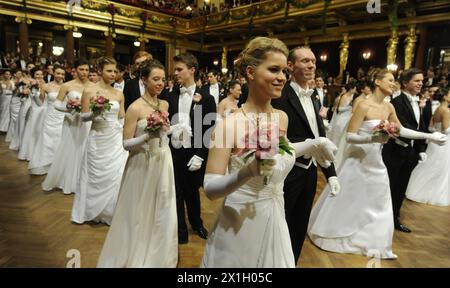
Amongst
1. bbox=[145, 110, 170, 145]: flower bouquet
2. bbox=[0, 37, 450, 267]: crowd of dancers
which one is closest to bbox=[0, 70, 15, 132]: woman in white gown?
bbox=[0, 37, 450, 267]: crowd of dancers

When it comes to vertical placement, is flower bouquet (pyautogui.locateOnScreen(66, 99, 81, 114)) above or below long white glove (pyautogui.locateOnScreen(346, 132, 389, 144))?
above

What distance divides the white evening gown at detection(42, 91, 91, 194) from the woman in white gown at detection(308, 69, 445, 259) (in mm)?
3335

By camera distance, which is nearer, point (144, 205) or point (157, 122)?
point (157, 122)

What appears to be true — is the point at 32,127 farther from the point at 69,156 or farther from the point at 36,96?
the point at 69,156

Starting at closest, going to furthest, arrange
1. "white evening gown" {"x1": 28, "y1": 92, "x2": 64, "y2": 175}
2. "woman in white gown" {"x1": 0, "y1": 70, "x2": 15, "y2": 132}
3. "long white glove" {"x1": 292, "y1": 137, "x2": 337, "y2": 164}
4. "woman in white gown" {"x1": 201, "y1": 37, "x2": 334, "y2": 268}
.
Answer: "woman in white gown" {"x1": 201, "y1": 37, "x2": 334, "y2": 268} < "long white glove" {"x1": 292, "y1": 137, "x2": 337, "y2": 164} < "white evening gown" {"x1": 28, "y1": 92, "x2": 64, "y2": 175} < "woman in white gown" {"x1": 0, "y1": 70, "x2": 15, "y2": 132}

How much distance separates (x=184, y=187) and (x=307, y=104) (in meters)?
1.64

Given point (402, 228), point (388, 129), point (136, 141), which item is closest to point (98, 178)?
point (136, 141)

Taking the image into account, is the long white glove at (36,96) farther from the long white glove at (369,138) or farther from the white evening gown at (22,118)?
the long white glove at (369,138)

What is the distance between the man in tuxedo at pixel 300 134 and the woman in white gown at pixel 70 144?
3.34m

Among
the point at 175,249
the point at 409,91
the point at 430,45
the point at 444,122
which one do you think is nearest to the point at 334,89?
the point at 430,45

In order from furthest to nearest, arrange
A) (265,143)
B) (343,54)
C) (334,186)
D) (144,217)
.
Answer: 1. (343,54)
2. (144,217)
3. (334,186)
4. (265,143)

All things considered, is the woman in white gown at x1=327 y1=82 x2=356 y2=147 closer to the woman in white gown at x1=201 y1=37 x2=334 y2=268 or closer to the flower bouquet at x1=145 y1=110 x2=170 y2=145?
the flower bouquet at x1=145 y1=110 x2=170 y2=145

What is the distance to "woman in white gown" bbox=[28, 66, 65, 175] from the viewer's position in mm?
5660

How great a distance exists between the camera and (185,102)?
3.38 metres
